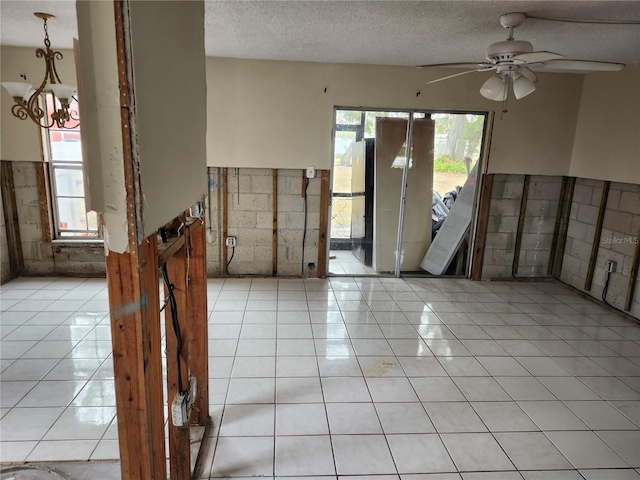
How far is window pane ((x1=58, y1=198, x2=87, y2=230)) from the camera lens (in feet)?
15.8

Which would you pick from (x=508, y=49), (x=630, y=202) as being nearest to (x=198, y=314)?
(x=508, y=49)

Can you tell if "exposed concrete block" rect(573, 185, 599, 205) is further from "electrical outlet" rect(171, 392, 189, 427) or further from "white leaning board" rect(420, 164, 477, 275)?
"electrical outlet" rect(171, 392, 189, 427)

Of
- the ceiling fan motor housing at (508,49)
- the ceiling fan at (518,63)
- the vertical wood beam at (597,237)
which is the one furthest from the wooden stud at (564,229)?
the ceiling fan motor housing at (508,49)

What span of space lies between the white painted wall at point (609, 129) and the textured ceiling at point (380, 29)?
1.25 ft

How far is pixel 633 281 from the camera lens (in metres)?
4.14

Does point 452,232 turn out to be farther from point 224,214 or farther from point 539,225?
point 224,214

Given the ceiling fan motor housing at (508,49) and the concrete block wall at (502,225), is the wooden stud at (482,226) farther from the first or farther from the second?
Result: the ceiling fan motor housing at (508,49)

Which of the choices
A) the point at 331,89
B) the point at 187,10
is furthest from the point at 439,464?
the point at 331,89

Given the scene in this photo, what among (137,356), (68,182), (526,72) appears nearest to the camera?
(137,356)

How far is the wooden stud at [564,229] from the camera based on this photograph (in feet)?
16.7

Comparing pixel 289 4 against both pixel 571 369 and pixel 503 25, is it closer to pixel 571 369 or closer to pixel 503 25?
pixel 503 25

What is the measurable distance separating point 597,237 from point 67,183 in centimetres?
644

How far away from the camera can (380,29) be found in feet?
10.6

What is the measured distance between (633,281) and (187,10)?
4.88m
